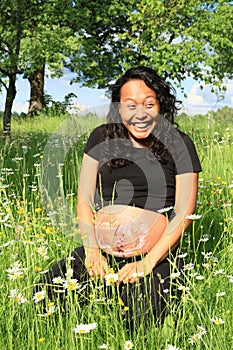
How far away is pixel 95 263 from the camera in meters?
2.44

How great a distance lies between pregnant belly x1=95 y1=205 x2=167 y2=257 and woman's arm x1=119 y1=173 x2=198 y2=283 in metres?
0.09

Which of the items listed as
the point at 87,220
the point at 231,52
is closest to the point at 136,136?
the point at 87,220

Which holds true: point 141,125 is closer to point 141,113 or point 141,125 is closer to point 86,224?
point 141,113

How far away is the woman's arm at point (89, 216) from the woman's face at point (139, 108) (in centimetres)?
33

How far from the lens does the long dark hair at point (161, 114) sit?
8.97 ft

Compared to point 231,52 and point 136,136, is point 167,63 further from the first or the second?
point 136,136

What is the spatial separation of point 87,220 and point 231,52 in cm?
1346

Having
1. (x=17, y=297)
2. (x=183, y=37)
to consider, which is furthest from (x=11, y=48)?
(x=17, y=297)

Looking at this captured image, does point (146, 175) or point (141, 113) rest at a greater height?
point (141, 113)

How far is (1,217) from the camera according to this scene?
3467mm

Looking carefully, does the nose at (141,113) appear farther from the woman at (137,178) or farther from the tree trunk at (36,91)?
the tree trunk at (36,91)

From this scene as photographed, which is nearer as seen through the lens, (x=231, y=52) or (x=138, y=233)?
(x=138, y=233)

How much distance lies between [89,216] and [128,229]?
265 mm

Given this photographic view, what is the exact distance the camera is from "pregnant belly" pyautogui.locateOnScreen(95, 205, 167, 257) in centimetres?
254
